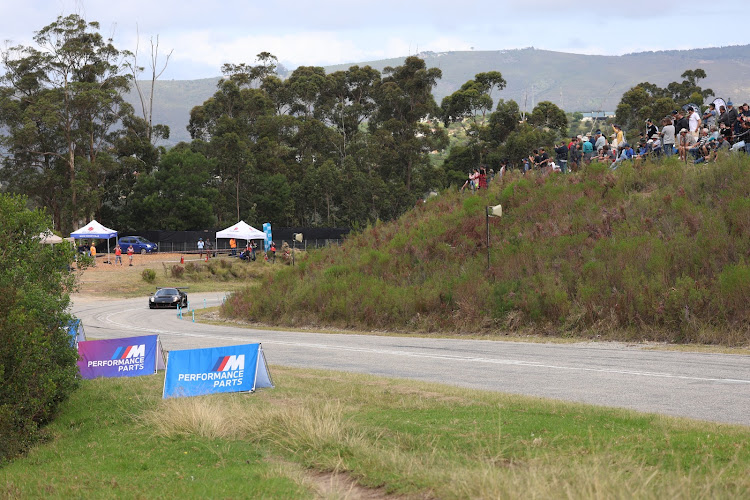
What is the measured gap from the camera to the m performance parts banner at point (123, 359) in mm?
19500

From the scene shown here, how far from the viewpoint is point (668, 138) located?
30.0m

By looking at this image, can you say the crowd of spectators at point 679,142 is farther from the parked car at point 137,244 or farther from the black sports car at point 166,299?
the parked car at point 137,244

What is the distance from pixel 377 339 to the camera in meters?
27.2

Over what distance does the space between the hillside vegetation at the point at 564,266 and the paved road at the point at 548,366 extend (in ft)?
7.33

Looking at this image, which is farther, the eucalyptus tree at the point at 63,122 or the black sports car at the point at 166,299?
the eucalyptus tree at the point at 63,122

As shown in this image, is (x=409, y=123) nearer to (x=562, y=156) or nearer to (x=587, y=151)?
(x=562, y=156)

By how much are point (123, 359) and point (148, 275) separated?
4239cm

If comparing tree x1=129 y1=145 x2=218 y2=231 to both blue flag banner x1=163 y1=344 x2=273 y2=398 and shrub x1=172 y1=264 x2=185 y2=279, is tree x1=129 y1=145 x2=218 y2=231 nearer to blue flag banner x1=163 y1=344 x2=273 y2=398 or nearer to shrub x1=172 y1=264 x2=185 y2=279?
shrub x1=172 y1=264 x2=185 y2=279

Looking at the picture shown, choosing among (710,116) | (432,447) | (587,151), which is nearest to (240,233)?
(587,151)

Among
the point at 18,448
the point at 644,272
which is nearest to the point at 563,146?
the point at 644,272

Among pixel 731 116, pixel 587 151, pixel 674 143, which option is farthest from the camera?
pixel 587 151

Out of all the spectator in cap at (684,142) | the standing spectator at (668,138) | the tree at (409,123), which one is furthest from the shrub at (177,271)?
the spectator in cap at (684,142)

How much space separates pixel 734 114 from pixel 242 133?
211 ft

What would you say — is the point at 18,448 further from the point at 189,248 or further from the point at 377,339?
the point at 189,248
